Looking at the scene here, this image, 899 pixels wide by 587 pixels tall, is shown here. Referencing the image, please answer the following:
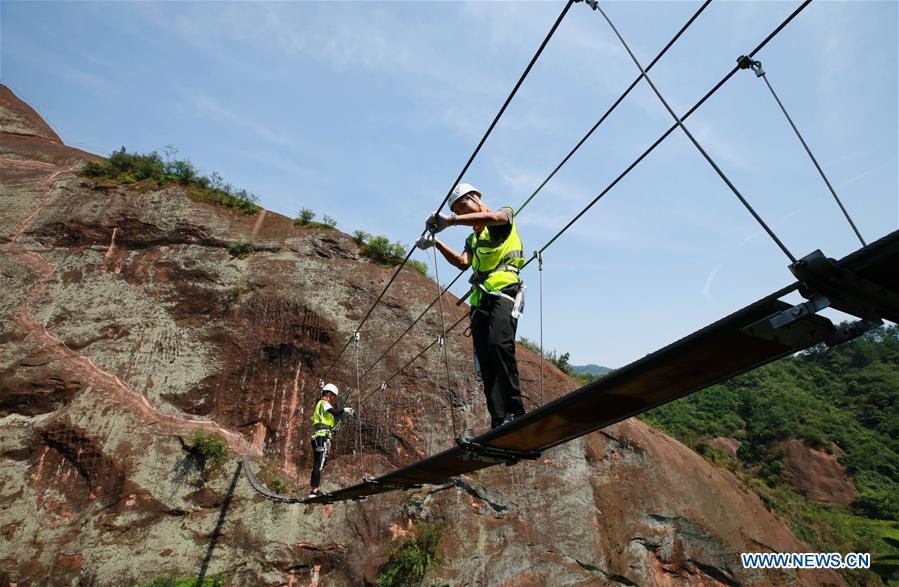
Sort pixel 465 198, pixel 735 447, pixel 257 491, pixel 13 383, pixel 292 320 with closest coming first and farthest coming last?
pixel 465 198 → pixel 257 491 → pixel 13 383 → pixel 292 320 → pixel 735 447

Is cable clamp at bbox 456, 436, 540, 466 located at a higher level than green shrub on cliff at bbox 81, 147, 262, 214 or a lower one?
lower

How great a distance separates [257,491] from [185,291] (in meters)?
5.65

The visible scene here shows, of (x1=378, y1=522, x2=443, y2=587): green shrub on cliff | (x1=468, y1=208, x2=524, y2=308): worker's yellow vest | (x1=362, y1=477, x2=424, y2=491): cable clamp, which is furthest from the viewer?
(x1=378, y1=522, x2=443, y2=587): green shrub on cliff

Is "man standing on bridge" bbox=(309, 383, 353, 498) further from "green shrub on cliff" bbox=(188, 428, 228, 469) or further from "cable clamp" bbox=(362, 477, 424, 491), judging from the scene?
"cable clamp" bbox=(362, 477, 424, 491)

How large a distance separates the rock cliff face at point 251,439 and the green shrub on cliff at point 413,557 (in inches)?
9.9

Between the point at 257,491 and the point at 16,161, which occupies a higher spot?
the point at 16,161

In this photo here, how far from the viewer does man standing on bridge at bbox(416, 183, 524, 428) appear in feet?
16.9

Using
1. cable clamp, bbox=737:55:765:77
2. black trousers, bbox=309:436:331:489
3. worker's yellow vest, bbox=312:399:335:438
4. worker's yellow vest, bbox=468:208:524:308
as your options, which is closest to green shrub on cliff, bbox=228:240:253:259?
worker's yellow vest, bbox=312:399:335:438

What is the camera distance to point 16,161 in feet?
59.1

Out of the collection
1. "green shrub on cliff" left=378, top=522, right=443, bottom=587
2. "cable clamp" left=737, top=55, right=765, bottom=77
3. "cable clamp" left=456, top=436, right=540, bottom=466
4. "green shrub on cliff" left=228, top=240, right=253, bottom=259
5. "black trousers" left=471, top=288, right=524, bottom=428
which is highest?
"green shrub on cliff" left=228, top=240, right=253, bottom=259

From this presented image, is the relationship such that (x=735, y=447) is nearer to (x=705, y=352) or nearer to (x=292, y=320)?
(x=292, y=320)

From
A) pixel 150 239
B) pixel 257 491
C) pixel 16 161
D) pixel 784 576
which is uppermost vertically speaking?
pixel 16 161

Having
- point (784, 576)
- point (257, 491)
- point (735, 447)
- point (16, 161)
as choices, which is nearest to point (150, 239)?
point (16, 161)

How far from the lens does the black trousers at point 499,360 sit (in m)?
5.14
